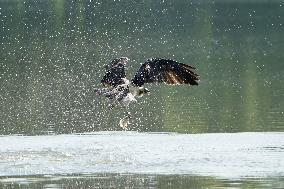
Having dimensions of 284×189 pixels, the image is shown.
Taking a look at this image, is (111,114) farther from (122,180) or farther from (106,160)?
(122,180)

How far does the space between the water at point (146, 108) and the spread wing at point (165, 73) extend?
152cm

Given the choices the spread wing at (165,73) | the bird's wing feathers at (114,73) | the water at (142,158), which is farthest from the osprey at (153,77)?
the water at (142,158)

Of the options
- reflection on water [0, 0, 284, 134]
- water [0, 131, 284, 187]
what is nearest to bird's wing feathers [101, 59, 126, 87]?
water [0, 131, 284, 187]

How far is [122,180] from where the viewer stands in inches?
766

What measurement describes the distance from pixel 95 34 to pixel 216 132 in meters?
45.0

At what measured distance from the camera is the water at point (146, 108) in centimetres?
2033

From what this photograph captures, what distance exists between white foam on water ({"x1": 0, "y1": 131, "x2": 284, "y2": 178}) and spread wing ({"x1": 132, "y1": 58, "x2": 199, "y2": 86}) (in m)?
1.51

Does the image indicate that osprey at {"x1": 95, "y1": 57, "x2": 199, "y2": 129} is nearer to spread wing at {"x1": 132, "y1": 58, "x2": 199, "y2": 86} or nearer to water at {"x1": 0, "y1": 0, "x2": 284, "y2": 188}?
spread wing at {"x1": 132, "y1": 58, "x2": 199, "y2": 86}

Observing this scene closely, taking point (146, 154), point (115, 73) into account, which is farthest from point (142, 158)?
point (115, 73)

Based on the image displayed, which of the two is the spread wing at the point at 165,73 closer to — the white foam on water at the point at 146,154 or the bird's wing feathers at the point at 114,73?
the bird's wing feathers at the point at 114,73

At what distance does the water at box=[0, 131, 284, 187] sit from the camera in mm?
19766

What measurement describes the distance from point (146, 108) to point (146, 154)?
36.3 ft

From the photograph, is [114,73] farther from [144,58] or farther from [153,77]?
[144,58]

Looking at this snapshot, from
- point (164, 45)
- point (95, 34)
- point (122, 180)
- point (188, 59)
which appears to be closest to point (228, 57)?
point (188, 59)
